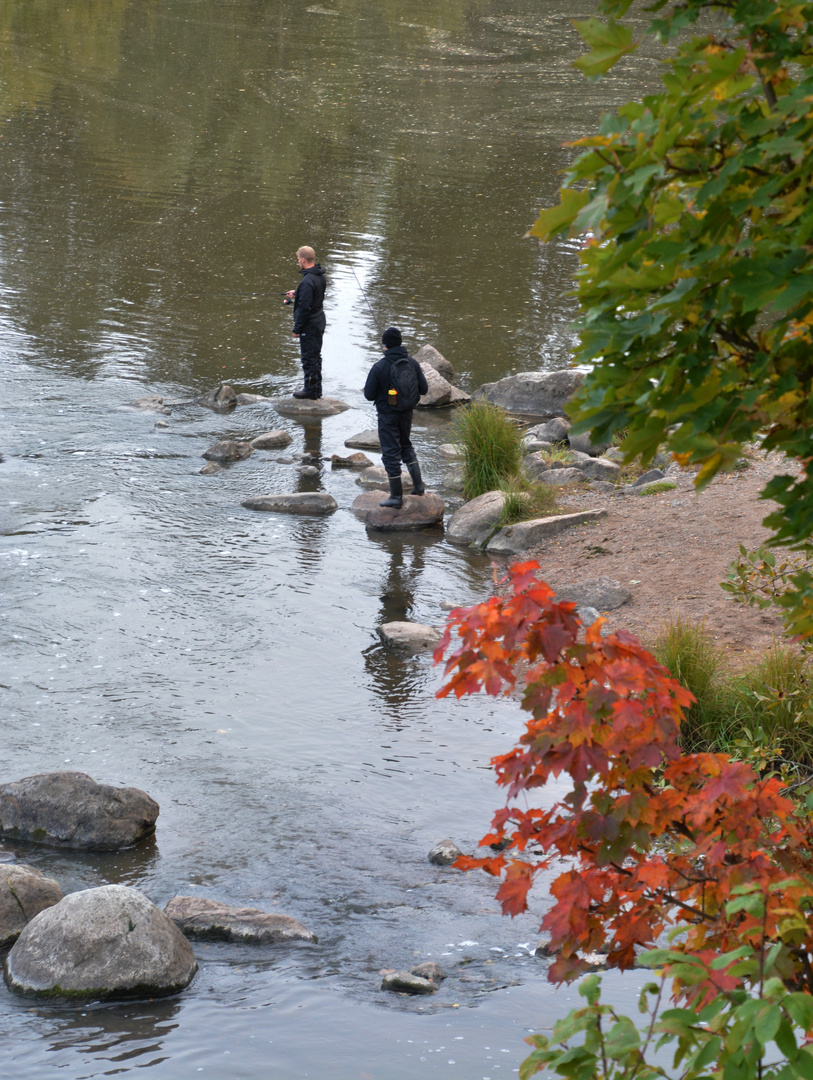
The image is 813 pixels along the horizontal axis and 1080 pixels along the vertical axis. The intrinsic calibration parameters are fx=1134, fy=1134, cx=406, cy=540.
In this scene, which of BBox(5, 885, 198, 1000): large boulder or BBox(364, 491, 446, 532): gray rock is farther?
BBox(364, 491, 446, 532): gray rock

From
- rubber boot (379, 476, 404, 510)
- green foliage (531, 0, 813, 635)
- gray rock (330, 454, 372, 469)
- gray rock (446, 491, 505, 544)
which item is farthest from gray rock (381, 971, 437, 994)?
gray rock (330, 454, 372, 469)

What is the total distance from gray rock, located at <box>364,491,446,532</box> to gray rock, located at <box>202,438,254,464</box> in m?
2.47

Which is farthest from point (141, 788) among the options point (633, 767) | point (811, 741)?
point (633, 767)

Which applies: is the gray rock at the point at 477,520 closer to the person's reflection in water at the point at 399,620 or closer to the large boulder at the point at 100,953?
the person's reflection in water at the point at 399,620

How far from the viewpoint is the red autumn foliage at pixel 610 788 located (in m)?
3.18

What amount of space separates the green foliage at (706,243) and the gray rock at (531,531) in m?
9.78

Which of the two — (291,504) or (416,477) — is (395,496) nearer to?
(416,477)

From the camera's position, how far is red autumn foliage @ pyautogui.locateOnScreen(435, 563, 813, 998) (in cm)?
318

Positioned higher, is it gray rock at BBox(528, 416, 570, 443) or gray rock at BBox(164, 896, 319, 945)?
gray rock at BBox(528, 416, 570, 443)

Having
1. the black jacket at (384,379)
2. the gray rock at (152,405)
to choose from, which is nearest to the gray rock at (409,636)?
the black jacket at (384,379)

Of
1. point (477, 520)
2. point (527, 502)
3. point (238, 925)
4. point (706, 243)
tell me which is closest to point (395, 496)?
point (477, 520)

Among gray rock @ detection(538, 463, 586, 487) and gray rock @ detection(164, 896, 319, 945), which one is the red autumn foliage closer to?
gray rock @ detection(164, 896, 319, 945)

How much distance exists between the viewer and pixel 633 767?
10.7 feet

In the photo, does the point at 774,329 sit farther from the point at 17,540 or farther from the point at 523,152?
the point at 523,152
